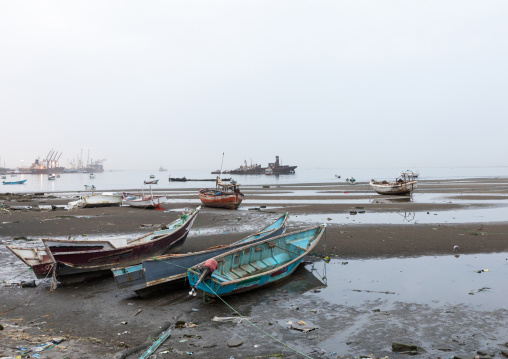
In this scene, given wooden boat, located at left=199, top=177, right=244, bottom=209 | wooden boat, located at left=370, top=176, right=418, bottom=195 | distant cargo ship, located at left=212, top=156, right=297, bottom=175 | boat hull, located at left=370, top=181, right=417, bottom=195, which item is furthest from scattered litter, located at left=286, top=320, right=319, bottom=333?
distant cargo ship, located at left=212, top=156, right=297, bottom=175

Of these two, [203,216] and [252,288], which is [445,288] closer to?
[252,288]

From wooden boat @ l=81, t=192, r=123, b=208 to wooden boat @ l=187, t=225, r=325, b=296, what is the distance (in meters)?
24.5

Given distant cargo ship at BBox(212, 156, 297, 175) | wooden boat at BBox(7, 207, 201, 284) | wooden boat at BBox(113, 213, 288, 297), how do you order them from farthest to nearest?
distant cargo ship at BBox(212, 156, 297, 175), wooden boat at BBox(7, 207, 201, 284), wooden boat at BBox(113, 213, 288, 297)

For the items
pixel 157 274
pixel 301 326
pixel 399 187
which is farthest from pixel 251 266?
pixel 399 187

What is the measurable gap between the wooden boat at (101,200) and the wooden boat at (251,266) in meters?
24.5

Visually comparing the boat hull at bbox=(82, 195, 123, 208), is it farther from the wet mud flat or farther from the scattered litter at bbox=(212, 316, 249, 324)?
the scattered litter at bbox=(212, 316, 249, 324)

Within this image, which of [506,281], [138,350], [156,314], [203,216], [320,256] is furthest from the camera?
[203,216]

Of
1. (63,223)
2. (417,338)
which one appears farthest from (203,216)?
(417,338)

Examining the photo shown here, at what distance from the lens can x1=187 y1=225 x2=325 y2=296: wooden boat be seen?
9.38m

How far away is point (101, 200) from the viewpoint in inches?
1337

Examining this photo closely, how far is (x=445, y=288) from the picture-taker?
34.1 feet

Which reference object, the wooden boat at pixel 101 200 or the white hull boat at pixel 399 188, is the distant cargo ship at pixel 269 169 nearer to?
the white hull boat at pixel 399 188

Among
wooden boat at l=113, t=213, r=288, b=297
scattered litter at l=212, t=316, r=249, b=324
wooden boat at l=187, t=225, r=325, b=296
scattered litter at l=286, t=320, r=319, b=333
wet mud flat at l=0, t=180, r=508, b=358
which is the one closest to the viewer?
wet mud flat at l=0, t=180, r=508, b=358

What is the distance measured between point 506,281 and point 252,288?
6.89 metres
